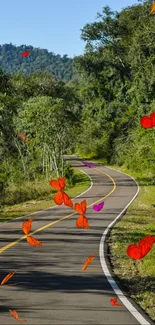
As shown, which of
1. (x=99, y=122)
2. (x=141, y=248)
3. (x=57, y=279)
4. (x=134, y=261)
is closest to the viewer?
(x=57, y=279)

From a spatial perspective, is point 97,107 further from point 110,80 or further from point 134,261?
point 134,261

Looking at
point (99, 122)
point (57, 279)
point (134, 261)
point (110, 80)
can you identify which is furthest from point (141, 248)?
point (110, 80)

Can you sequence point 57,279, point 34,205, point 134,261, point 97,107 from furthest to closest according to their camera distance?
point 97,107 → point 34,205 → point 134,261 → point 57,279

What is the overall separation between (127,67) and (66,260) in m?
61.4

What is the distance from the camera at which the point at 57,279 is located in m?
9.15

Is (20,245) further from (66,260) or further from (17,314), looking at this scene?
(17,314)

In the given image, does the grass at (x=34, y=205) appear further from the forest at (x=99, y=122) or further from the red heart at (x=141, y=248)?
the red heart at (x=141, y=248)

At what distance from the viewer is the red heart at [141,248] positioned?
42.1 ft

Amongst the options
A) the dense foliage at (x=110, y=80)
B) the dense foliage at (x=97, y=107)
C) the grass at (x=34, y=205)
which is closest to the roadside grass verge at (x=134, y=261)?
the grass at (x=34, y=205)

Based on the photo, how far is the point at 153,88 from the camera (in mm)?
54062

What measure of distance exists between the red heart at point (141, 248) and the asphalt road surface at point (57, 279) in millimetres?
954

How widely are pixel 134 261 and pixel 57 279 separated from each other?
312cm

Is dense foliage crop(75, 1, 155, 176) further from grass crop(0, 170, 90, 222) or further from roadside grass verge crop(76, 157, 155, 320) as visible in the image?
roadside grass verge crop(76, 157, 155, 320)

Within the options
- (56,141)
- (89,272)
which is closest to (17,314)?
(89,272)
